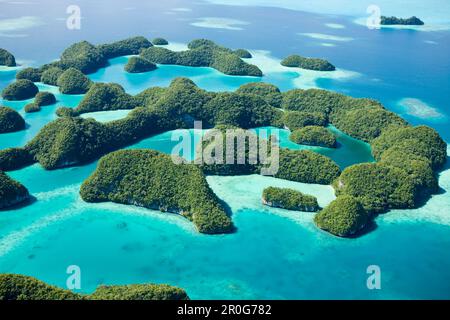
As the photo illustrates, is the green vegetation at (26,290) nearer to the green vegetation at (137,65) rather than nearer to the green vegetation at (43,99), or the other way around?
the green vegetation at (43,99)

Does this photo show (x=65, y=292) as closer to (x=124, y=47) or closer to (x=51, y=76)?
(x=51, y=76)

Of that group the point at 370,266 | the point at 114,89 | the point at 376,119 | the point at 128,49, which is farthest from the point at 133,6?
the point at 370,266

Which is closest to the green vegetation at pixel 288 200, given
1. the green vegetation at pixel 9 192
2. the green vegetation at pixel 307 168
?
the green vegetation at pixel 307 168

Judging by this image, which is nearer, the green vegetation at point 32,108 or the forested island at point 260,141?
the forested island at point 260,141

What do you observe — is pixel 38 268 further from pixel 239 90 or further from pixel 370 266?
pixel 239 90

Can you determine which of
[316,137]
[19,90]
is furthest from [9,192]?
[316,137]
